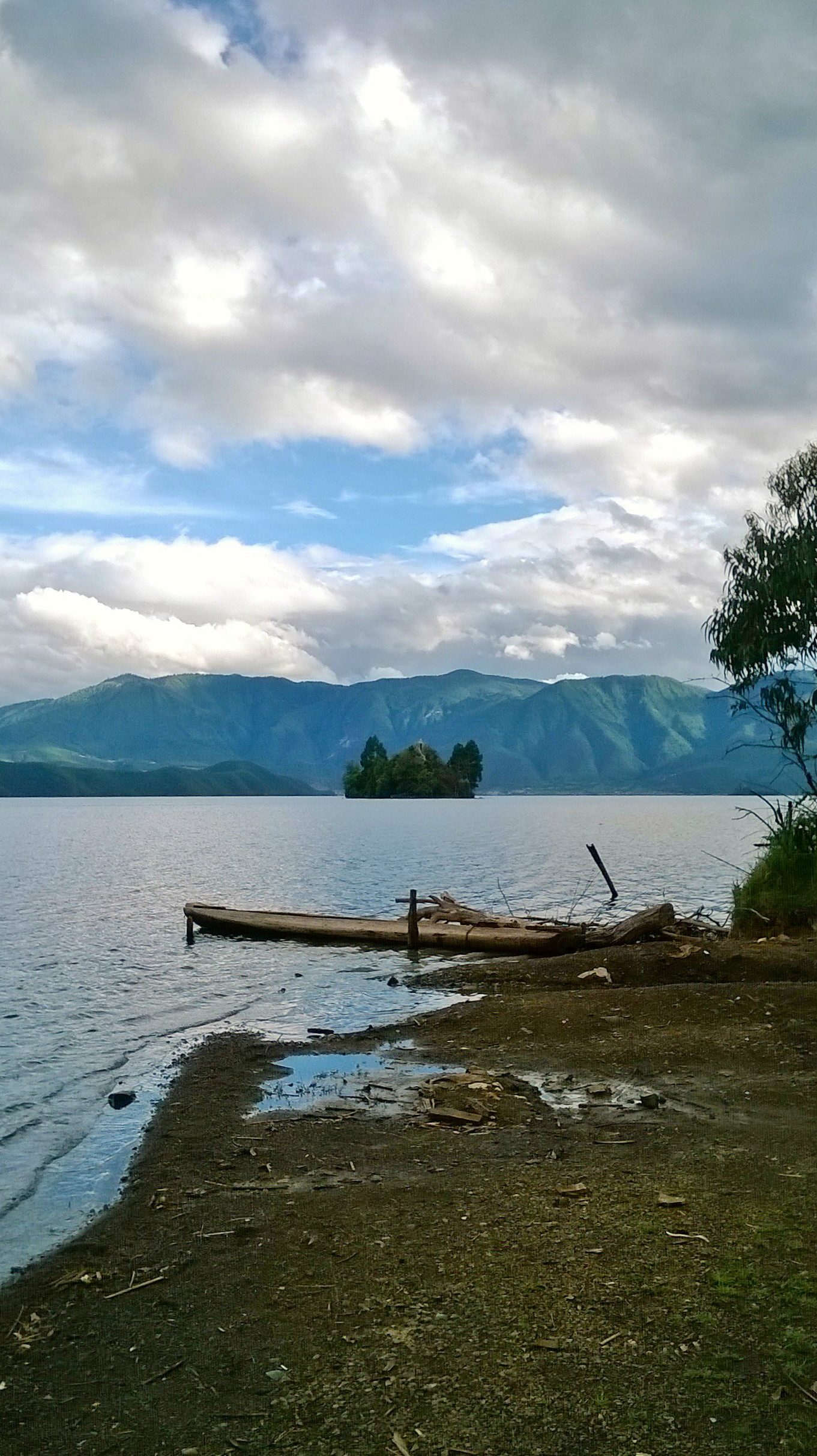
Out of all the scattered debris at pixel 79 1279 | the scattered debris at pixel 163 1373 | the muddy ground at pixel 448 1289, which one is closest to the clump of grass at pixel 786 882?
the muddy ground at pixel 448 1289

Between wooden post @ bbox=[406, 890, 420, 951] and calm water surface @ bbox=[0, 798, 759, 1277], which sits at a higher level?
wooden post @ bbox=[406, 890, 420, 951]

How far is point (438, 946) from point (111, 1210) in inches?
754

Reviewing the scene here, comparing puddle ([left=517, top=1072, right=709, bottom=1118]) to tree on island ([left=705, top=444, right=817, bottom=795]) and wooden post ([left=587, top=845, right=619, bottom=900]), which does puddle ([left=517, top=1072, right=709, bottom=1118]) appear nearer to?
tree on island ([left=705, top=444, right=817, bottom=795])

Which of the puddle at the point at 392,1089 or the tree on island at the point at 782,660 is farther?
the tree on island at the point at 782,660

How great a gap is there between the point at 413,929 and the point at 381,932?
1.20 m

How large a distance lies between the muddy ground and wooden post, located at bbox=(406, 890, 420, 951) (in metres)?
15.4


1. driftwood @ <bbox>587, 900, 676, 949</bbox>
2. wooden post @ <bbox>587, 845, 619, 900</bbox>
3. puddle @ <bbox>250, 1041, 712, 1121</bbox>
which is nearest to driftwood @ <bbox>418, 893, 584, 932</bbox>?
driftwood @ <bbox>587, 900, 676, 949</bbox>

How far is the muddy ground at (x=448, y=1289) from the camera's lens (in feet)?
17.6

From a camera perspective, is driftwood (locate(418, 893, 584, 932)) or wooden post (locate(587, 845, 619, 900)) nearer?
driftwood (locate(418, 893, 584, 932))

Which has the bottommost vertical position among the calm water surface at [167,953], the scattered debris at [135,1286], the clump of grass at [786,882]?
the calm water surface at [167,953]

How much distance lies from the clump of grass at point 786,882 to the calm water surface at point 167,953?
712 cm

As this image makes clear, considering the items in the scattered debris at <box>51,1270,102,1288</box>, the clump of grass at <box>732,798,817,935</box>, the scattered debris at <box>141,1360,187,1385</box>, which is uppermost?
the clump of grass at <box>732,798,817,935</box>

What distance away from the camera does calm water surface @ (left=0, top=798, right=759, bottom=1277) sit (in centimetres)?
1247

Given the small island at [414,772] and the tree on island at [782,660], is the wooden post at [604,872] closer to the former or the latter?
the tree on island at [782,660]
